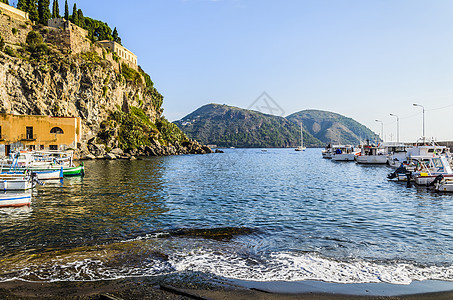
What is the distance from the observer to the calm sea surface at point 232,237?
33.8ft

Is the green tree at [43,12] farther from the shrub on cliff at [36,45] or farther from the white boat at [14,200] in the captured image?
the white boat at [14,200]

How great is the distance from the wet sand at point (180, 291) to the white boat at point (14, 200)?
13680 millimetres

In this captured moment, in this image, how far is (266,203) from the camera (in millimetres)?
23375

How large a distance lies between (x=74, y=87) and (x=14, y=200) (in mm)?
76283

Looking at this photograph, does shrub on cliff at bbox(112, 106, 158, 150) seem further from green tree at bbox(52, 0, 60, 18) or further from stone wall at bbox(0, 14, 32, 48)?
green tree at bbox(52, 0, 60, 18)

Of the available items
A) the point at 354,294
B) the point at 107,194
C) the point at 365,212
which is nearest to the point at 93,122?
the point at 107,194

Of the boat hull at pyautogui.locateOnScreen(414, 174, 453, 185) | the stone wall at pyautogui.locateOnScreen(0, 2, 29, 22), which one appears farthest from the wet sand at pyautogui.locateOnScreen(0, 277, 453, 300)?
the stone wall at pyautogui.locateOnScreen(0, 2, 29, 22)

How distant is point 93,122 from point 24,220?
80.5 meters

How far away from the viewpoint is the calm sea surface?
10305mm

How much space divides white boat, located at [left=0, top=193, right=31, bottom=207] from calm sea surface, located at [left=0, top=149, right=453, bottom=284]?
2.40 ft

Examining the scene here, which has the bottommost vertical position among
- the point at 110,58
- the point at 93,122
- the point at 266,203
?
the point at 266,203

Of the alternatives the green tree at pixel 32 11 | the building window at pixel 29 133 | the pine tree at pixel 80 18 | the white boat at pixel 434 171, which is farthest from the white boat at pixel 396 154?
the pine tree at pixel 80 18

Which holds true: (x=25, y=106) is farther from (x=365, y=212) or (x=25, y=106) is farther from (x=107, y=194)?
(x=365, y=212)

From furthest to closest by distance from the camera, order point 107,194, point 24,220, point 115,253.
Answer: point 107,194
point 24,220
point 115,253
